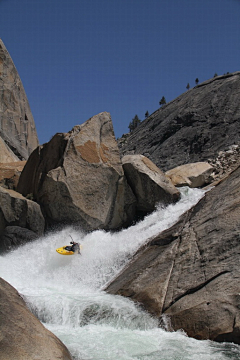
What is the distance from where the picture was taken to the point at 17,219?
535 inches

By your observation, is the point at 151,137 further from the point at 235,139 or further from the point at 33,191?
the point at 33,191

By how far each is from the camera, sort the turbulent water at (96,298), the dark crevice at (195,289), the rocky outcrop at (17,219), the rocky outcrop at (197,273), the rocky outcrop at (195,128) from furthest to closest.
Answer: the rocky outcrop at (195,128) < the rocky outcrop at (17,219) < the dark crevice at (195,289) < the rocky outcrop at (197,273) < the turbulent water at (96,298)

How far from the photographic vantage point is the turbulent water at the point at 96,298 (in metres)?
6.94

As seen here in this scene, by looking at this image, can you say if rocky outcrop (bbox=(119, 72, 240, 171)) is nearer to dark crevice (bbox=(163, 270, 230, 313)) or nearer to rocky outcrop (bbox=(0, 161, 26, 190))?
rocky outcrop (bbox=(0, 161, 26, 190))

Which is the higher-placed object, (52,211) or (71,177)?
(71,177)

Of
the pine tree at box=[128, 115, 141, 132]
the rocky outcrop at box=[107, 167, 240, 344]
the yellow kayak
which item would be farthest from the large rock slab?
the pine tree at box=[128, 115, 141, 132]

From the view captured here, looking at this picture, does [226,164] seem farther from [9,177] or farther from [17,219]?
[17,219]

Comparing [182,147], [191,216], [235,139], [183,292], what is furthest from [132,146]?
[183,292]

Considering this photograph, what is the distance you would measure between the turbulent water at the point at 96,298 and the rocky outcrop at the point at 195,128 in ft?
57.5

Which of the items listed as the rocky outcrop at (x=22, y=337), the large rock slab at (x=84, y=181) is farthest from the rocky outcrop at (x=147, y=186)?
the rocky outcrop at (x=22, y=337)

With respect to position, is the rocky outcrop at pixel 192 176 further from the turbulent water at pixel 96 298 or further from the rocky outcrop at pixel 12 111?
the rocky outcrop at pixel 12 111

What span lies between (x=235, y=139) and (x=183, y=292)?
77.8 ft

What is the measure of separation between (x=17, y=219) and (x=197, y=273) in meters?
7.31

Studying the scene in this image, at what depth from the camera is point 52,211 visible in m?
14.2
